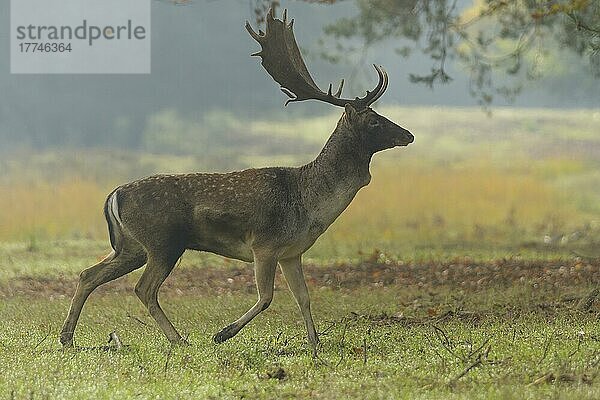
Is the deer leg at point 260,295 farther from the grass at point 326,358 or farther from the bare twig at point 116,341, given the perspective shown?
the bare twig at point 116,341

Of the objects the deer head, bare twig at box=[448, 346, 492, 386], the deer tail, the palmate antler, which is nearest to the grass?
bare twig at box=[448, 346, 492, 386]

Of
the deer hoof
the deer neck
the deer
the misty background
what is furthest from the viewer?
the misty background

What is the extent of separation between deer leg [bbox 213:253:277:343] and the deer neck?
417 mm

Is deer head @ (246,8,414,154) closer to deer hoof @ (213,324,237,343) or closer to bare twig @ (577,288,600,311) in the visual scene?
deer hoof @ (213,324,237,343)

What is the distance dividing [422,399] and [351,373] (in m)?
0.81

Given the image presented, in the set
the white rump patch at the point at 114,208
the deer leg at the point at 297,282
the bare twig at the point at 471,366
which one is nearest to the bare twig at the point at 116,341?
the white rump patch at the point at 114,208

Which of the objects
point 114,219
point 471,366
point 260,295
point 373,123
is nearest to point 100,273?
point 114,219

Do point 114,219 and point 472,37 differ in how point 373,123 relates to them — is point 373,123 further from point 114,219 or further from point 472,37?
point 472,37

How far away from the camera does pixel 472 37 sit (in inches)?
520

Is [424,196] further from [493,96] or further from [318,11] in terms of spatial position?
[318,11]

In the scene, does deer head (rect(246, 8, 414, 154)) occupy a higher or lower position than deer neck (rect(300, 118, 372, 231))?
higher

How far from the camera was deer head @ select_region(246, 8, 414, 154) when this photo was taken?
762 centimetres

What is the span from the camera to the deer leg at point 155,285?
294 inches

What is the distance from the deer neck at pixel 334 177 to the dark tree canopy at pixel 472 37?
205 inches
